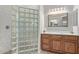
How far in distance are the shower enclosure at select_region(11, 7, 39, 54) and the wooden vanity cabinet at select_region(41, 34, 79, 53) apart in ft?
0.64

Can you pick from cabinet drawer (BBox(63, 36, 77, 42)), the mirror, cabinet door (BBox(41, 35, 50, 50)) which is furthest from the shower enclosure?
cabinet drawer (BBox(63, 36, 77, 42))

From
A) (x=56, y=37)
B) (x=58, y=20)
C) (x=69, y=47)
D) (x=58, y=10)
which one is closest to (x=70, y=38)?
(x=69, y=47)

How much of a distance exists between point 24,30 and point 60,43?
772mm

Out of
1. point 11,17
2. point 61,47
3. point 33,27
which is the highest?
point 11,17

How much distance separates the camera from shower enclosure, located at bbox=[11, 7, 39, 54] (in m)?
2.65

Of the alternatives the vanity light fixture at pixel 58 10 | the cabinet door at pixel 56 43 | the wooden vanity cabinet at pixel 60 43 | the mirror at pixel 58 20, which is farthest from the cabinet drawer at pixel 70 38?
the vanity light fixture at pixel 58 10

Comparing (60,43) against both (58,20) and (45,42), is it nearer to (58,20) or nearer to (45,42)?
(45,42)

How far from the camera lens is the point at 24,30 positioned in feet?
8.77

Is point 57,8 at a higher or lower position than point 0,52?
higher

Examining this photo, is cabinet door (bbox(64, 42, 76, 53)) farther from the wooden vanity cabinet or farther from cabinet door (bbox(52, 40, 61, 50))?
cabinet door (bbox(52, 40, 61, 50))
